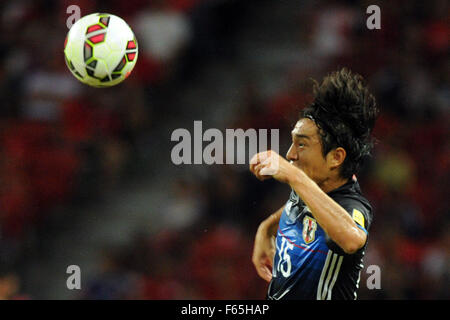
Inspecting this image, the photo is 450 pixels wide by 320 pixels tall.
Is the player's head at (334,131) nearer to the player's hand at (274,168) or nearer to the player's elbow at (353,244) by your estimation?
the player's hand at (274,168)

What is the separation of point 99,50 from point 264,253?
5.34 feet

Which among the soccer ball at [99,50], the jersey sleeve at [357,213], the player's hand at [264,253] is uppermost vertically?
the soccer ball at [99,50]

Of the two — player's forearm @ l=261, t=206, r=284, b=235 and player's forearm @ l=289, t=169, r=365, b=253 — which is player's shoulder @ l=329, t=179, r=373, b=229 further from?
player's forearm @ l=261, t=206, r=284, b=235

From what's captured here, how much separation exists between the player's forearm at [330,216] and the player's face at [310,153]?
37cm

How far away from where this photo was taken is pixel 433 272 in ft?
21.6

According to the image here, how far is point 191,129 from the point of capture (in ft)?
27.2

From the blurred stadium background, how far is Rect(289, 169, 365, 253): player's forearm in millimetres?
3184

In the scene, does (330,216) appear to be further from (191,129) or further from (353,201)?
(191,129)

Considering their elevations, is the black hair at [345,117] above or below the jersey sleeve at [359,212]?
above

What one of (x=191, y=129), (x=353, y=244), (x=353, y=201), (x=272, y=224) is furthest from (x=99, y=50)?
(x=191, y=129)

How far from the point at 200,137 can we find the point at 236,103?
668 mm

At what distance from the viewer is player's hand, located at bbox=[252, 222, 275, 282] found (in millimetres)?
4152

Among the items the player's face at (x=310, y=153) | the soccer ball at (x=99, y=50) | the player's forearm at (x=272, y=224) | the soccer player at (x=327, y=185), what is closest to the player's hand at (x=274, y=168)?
the soccer player at (x=327, y=185)

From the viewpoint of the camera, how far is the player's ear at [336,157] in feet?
11.8
